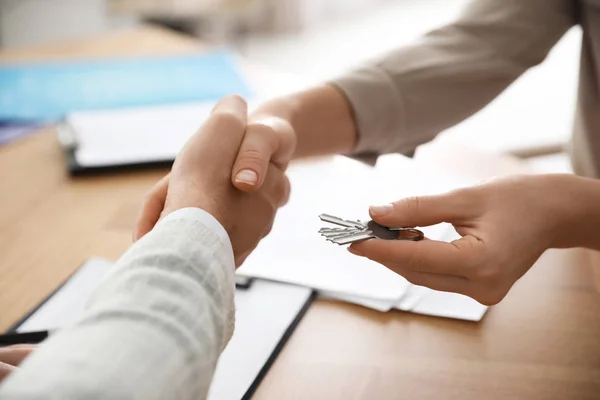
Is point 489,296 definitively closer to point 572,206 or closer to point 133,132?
point 572,206

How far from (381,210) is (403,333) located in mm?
119

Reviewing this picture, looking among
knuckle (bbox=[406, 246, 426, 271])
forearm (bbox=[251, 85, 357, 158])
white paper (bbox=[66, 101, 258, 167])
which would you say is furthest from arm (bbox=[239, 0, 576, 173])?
knuckle (bbox=[406, 246, 426, 271])

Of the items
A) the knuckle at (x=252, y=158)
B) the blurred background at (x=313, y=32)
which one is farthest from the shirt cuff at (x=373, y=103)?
the blurred background at (x=313, y=32)

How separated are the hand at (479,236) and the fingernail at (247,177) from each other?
0.48ft

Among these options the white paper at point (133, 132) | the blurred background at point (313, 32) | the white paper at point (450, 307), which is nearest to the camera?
the white paper at point (450, 307)

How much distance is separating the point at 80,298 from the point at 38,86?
751 mm

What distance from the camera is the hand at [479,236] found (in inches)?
21.0

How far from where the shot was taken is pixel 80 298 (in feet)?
2.11

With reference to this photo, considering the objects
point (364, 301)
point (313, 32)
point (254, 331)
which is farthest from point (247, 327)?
point (313, 32)

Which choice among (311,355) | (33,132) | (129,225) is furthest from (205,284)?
(33,132)

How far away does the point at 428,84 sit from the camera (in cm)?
89

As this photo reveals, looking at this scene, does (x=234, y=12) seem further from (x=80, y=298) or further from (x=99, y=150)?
(x=80, y=298)

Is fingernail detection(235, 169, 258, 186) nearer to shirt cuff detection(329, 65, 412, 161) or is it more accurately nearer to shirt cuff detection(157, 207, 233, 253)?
shirt cuff detection(157, 207, 233, 253)

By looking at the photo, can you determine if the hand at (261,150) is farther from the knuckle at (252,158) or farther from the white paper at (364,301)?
the white paper at (364,301)
